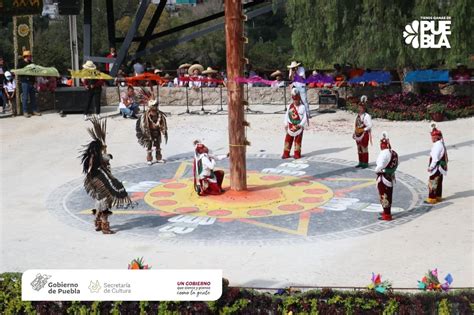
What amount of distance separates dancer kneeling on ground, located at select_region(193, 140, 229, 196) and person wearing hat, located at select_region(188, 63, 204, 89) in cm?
1029

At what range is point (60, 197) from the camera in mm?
14750

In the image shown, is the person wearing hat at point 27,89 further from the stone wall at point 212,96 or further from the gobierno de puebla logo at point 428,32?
the gobierno de puebla logo at point 428,32

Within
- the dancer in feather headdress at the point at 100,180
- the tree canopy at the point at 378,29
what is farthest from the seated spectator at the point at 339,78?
the dancer in feather headdress at the point at 100,180

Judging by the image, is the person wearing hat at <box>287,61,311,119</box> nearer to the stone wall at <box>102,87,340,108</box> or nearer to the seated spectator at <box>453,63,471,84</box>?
the stone wall at <box>102,87,340,108</box>

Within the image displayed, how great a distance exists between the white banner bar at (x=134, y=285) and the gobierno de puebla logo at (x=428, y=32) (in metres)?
15.9

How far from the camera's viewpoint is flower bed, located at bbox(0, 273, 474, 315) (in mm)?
8047

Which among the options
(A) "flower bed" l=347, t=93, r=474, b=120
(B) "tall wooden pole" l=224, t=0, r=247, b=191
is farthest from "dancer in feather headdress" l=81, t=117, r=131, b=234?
(A) "flower bed" l=347, t=93, r=474, b=120

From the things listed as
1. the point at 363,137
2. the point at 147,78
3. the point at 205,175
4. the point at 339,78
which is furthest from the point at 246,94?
the point at 205,175

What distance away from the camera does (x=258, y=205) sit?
13727mm

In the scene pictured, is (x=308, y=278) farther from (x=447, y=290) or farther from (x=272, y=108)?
(x=272, y=108)

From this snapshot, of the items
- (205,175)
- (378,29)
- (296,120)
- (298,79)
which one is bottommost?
(205,175)

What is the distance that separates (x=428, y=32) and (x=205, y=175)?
440 inches


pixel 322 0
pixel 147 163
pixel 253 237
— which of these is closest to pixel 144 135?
pixel 147 163

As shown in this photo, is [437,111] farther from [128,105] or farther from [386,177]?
[386,177]
